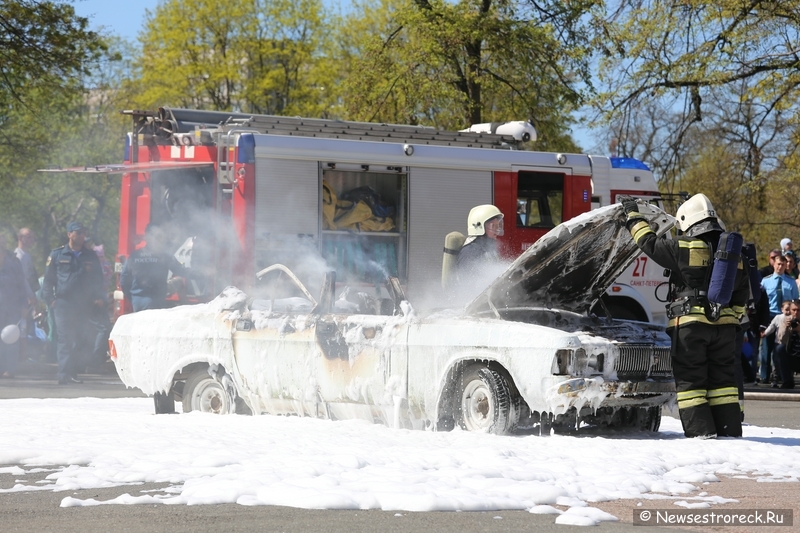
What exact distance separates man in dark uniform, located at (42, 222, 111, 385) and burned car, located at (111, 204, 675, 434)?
5361 mm

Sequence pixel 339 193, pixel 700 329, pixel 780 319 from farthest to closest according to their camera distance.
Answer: pixel 780 319 < pixel 339 193 < pixel 700 329

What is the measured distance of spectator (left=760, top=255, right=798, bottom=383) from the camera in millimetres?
16406

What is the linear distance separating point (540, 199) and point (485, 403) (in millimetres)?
7959

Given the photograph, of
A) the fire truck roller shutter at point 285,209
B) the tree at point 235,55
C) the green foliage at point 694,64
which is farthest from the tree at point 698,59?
the tree at point 235,55

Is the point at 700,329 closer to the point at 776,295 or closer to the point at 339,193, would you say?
the point at 339,193

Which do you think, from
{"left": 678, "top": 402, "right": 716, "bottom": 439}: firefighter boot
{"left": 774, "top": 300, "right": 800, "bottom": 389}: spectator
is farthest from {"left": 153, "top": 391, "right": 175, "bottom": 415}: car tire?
{"left": 774, "top": 300, "right": 800, "bottom": 389}: spectator

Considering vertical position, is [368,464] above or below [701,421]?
below

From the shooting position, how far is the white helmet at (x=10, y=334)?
15.4m

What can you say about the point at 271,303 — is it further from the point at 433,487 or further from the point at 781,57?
the point at 781,57

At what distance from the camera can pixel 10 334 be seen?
1547 cm

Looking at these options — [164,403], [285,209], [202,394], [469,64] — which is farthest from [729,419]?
[469,64]

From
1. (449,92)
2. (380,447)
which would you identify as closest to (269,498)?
(380,447)

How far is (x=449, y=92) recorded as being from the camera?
2306cm

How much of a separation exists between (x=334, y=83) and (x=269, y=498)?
35.1 m
